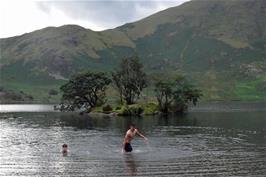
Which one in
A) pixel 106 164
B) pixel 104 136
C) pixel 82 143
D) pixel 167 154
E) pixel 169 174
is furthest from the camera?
pixel 104 136

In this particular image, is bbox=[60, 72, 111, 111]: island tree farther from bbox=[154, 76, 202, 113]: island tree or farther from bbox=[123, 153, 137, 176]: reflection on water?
bbox=[123, 153, 137, 176]: reflection on water

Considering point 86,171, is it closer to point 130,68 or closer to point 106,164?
point 106,164

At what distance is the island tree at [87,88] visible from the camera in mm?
181250

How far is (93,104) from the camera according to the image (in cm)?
18612

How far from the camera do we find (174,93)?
177 meters

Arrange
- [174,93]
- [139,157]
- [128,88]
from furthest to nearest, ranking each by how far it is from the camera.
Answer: [128,88] < [174,93] < [139,157]

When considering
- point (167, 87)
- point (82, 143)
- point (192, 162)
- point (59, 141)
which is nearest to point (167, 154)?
point (192, 162)

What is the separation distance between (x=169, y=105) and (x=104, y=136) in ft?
322

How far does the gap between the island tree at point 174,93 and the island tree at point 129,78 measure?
6.77 meters

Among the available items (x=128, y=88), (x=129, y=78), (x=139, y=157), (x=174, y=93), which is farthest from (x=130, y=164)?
(x=129, y=78)

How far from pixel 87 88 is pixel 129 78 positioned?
16.5m

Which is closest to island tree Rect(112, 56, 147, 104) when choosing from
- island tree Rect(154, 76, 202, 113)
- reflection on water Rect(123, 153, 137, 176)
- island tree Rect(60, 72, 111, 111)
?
island tree Rect(60, 72, 111, 111)

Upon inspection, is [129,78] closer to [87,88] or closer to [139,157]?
[87,88]

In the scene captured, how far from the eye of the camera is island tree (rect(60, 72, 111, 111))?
181250mm
